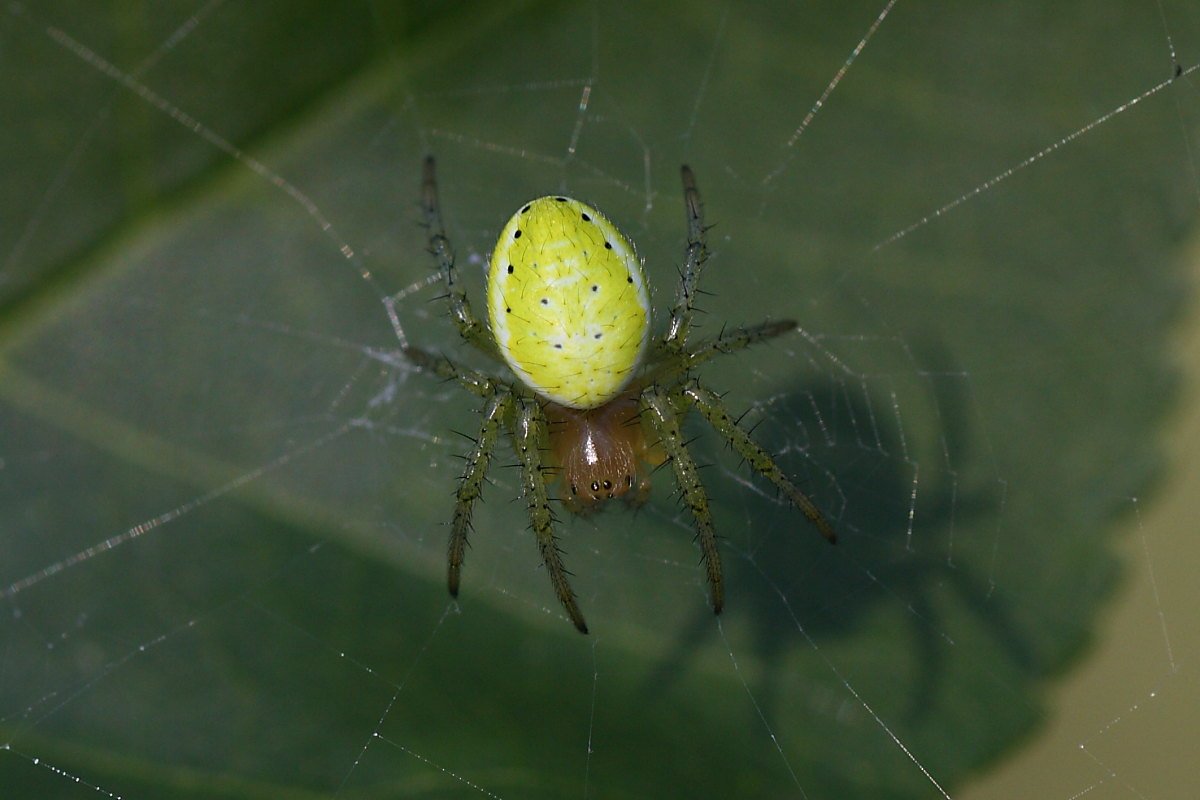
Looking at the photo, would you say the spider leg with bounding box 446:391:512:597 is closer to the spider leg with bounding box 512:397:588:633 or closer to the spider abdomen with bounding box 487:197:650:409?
the spider leg with bounding box 512:397:588:633

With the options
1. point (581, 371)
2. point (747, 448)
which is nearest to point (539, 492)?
point (581, 371)

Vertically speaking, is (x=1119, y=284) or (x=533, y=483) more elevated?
(x=1119, y=284)

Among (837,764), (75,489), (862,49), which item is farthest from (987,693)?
(75,489)

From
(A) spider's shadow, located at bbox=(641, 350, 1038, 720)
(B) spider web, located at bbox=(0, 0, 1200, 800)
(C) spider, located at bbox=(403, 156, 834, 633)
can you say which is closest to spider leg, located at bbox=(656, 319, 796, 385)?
(C) spider, located at bbox=(403, 156, 834, 633)

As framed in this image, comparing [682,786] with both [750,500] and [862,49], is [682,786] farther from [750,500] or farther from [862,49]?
[862,49]

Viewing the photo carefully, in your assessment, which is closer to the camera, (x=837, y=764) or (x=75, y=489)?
(x=837, y=764)

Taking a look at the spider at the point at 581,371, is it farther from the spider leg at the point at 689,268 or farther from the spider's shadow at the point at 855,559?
the spider's shadow at the point at 855,559
